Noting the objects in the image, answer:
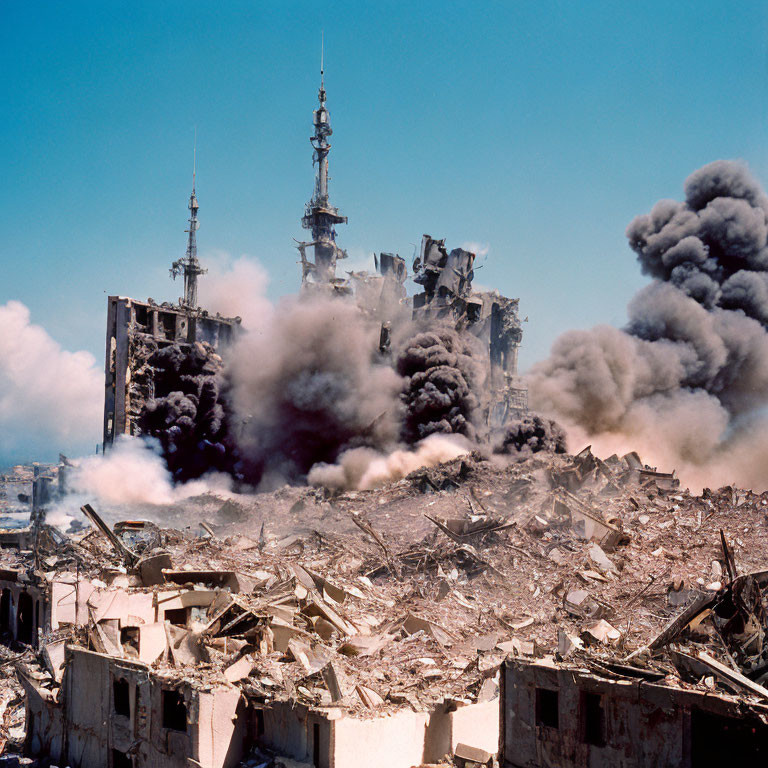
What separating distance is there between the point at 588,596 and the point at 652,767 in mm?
8778

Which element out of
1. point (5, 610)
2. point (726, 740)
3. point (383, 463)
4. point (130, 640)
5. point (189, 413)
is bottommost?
point (5, 610)

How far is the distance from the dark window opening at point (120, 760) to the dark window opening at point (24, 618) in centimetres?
629

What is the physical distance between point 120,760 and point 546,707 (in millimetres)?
7119

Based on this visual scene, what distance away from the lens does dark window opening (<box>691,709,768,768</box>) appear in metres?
8.41

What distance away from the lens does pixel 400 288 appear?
5169 cm

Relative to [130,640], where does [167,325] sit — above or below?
above

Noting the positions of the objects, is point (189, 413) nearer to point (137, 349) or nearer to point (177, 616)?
point (137, 349)

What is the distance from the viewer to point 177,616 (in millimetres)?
15898

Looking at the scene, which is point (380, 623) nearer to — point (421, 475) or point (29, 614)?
point (29, 614)

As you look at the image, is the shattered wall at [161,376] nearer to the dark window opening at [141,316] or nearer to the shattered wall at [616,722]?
the dark window opening at [141,316]

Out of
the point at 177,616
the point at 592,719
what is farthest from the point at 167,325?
the point at 592,719

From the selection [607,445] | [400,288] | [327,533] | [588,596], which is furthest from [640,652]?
[400,288]

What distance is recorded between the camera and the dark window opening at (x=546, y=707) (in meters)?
10.1

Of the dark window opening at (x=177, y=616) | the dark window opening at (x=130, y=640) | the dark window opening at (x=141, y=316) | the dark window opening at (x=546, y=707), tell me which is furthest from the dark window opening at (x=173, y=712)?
the dark window opening at (x=141, y=316)
